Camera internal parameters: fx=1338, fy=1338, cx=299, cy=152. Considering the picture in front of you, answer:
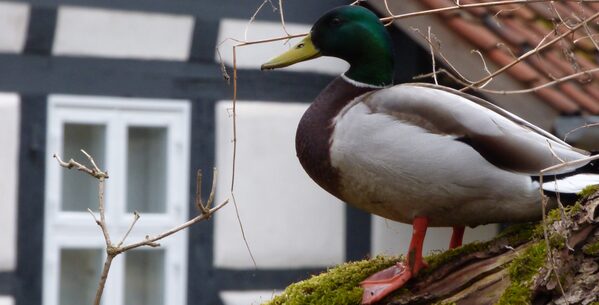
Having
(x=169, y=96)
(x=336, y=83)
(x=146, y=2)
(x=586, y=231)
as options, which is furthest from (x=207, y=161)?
(x=586, y=231)

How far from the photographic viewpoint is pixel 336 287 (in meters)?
2.83

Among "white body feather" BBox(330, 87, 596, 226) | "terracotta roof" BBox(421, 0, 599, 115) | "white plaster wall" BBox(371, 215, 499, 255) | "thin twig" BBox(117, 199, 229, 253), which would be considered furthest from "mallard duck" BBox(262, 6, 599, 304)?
"white plaster wall" BBox(371, 215, 499, 255)

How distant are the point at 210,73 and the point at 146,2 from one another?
46 cm

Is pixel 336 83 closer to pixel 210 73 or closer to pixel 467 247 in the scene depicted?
pixel 467 247

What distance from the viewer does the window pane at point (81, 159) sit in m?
6.43

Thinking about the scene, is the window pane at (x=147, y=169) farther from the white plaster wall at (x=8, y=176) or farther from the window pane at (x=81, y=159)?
the white plaster wall at (x=8, y=176)

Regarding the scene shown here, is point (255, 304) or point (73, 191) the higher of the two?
point (73, 191)

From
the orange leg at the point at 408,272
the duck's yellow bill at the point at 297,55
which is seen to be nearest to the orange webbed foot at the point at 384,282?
the orange leg at the point at 408,272

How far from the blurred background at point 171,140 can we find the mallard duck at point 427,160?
11.0 feet

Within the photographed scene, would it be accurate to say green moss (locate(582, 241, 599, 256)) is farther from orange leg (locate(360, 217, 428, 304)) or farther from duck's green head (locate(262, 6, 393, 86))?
duck's green head (locate(262, 6, 393, 86))

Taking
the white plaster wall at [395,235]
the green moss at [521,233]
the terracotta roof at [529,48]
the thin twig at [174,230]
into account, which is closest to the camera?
the thin twig at [174,230]

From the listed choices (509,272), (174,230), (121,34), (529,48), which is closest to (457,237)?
(509,272)

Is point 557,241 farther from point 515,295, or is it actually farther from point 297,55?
point 297,55

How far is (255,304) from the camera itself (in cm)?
641
